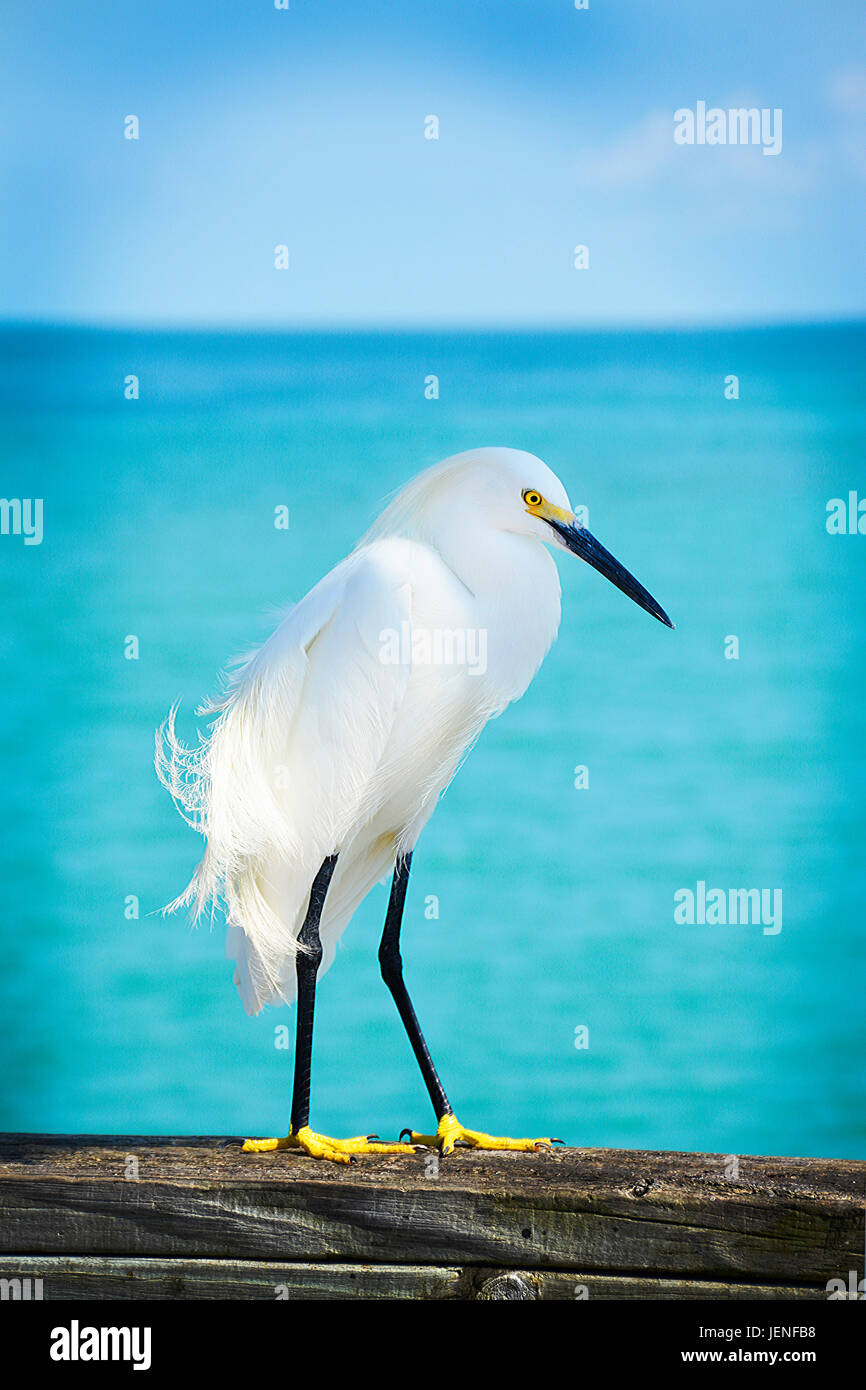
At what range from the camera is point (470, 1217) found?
1.24m

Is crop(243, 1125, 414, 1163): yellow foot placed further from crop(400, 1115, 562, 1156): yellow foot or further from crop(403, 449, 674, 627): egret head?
crop(403, 449, 674, 627): egret head

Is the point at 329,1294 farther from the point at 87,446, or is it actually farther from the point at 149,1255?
the point at 87,446

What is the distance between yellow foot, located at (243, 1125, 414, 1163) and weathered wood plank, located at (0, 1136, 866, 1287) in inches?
5.3

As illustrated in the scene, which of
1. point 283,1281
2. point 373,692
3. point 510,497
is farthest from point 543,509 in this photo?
point 283,1281

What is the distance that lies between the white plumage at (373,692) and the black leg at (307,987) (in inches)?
1.3

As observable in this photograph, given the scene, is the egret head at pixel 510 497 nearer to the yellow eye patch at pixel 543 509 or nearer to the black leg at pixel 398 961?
the yellow eye patch at pixel 543 509

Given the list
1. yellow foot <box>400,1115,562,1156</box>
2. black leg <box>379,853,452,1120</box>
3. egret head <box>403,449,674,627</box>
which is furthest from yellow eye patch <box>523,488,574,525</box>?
yellow foot <box>400,1115,562,1156</box>

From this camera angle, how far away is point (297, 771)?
171cm

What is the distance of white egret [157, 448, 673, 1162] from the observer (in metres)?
1.65

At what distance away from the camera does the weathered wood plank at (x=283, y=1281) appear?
1.22 meters

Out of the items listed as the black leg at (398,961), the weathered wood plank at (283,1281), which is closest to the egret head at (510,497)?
the black leg at (398,961)

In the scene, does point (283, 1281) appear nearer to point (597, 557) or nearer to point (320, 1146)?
point (320, 1146)

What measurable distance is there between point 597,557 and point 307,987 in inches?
26.6
